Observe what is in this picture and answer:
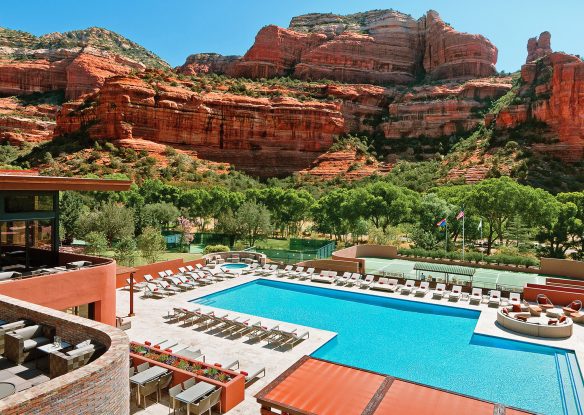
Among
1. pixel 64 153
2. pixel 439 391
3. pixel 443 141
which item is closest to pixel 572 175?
pixel 443 141

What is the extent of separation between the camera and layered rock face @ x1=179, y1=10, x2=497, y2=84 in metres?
91.4

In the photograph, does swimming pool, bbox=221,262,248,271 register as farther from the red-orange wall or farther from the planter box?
the planter box

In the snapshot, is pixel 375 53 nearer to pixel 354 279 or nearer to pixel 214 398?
pixel 354 279

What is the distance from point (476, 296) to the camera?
61.9 feet

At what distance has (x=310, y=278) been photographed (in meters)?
22.1

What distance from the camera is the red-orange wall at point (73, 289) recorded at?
923 centimetres

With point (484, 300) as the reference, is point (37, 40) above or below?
above

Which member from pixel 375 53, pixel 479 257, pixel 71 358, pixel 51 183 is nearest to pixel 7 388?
pixel 71 358

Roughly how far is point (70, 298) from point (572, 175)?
60559 millimetres

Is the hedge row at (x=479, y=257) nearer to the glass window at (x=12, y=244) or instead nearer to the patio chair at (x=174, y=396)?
the patio chair at (x=174, y=396)

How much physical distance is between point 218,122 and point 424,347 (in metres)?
61.5

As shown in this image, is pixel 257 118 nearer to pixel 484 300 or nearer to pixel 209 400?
pixel 484 300

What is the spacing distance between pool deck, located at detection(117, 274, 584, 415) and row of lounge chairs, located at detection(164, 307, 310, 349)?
10.6 inches

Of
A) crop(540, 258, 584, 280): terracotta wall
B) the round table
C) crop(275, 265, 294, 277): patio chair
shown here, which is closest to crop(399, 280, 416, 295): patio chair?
crop(275, 265, 294, 277): patio chair
